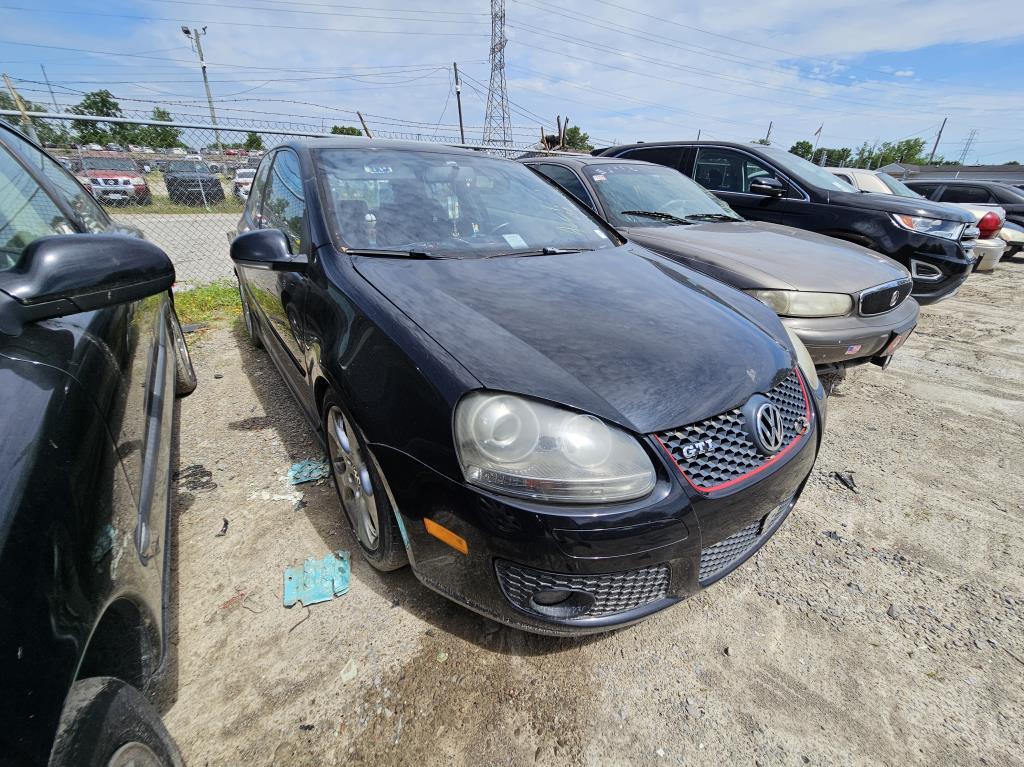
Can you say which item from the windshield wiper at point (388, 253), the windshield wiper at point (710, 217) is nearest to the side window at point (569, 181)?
the windshield wiper at point (710, 217)

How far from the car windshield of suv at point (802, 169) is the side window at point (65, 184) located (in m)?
5.61

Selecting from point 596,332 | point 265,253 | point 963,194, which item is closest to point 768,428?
point 596,332

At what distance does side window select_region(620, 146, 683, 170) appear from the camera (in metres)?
5.51

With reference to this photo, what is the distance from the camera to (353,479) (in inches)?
71.9

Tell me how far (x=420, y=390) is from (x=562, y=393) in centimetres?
38

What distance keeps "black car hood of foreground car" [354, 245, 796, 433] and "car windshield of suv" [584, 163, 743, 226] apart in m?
1.93

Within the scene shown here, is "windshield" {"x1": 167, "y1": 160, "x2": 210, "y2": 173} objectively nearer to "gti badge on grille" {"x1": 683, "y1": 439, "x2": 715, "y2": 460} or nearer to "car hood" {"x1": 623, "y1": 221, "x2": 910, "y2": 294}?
"car hood" {"x1": 623, "y1": 221, "x2": 910, "y2": 294}

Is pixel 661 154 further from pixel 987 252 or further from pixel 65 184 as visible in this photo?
pixel 65 184

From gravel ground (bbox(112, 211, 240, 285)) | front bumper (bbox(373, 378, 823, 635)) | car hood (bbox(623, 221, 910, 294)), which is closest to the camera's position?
front bumper (bbox(373, 378, 823, 635))

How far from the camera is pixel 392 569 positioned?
5.65 ft

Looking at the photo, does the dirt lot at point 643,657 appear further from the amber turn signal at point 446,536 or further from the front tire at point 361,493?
the amber turn signal at point 446,536

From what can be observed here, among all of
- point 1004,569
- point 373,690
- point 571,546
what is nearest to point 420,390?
point 571,546

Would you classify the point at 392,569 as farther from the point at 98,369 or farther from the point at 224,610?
the point at 98,369

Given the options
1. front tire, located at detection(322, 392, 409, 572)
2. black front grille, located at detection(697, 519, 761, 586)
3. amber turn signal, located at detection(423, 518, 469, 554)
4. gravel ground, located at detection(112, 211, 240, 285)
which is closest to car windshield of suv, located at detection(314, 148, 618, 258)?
front tire, located at detection(322, 392, 409, 572)
